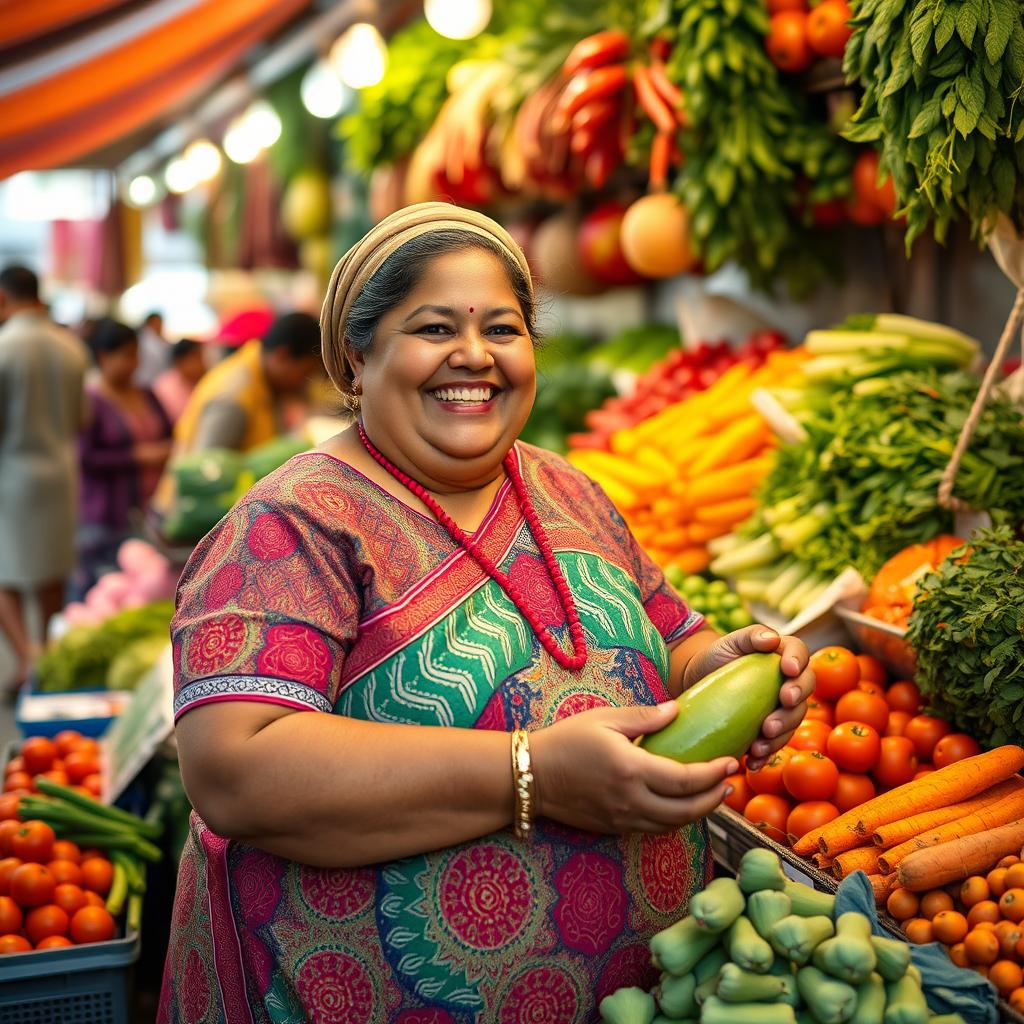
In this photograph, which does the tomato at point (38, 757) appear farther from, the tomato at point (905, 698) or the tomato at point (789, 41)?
the tomato at point (789, 41)

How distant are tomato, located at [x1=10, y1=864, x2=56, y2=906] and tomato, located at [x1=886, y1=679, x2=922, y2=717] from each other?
1850 millimetres

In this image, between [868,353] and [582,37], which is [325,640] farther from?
[582,37]

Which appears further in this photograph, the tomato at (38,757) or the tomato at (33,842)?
the tomato at (38,757)

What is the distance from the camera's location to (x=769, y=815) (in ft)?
7.60

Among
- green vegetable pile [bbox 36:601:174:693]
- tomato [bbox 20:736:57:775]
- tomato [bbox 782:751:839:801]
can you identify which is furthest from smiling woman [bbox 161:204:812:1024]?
green vegetable pile [bbox 36:601:174:693]

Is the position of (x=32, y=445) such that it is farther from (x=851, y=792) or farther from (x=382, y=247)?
(x=851, y=792)

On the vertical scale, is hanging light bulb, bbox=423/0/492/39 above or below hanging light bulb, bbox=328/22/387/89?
below

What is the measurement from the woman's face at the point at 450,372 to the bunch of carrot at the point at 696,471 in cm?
173

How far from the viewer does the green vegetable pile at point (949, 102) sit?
225cm

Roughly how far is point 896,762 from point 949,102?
1246 millimetres

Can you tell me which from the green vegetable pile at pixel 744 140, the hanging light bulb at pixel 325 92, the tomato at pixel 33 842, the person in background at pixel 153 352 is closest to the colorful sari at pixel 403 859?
the tomato at pixel 33 842

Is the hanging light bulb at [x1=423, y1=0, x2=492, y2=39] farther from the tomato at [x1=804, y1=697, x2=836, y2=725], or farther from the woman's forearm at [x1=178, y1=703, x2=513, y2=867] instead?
the woman's forearm at [x1=178, y1=703, x2=513, y2=867]

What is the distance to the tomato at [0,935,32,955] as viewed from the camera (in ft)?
8.16

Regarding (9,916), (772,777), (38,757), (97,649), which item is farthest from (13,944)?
(97,649)
